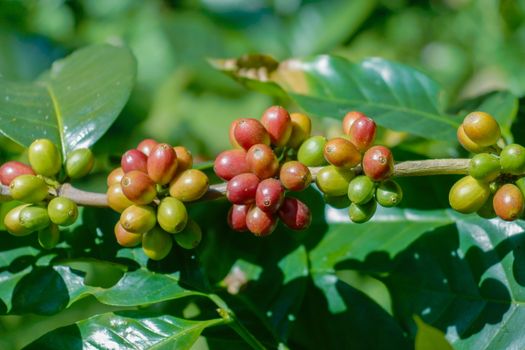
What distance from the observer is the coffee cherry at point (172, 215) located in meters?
1.76

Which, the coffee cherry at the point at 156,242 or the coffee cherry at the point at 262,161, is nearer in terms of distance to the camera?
the coffee cherry at the point at 262,161

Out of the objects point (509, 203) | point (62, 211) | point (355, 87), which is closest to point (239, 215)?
point (62, 211)

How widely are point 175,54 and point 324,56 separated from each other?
229 cm

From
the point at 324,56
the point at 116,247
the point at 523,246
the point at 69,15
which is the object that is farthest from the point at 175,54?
the point at 523,246

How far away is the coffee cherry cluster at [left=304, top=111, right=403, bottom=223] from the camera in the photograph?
5.52ft

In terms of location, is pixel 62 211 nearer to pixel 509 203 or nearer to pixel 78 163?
pixel 78 163

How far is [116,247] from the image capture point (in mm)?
2160

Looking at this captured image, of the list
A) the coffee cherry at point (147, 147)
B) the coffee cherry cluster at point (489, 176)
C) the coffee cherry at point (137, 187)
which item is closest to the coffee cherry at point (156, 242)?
the coffee cherry at point (137, 187)

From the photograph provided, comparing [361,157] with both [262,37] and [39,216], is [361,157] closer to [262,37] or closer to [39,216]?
[39,216]

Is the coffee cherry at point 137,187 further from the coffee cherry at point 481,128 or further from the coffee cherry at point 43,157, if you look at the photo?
the coffee cherry at point 481,128

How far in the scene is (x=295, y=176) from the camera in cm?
172

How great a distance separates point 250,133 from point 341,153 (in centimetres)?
25

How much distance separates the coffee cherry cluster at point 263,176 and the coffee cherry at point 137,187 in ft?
0.59

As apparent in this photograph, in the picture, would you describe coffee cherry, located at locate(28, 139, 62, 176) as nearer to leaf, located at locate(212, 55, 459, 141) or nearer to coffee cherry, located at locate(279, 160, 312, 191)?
coffee cherry, located at locate(279, 160, 312, 191)
